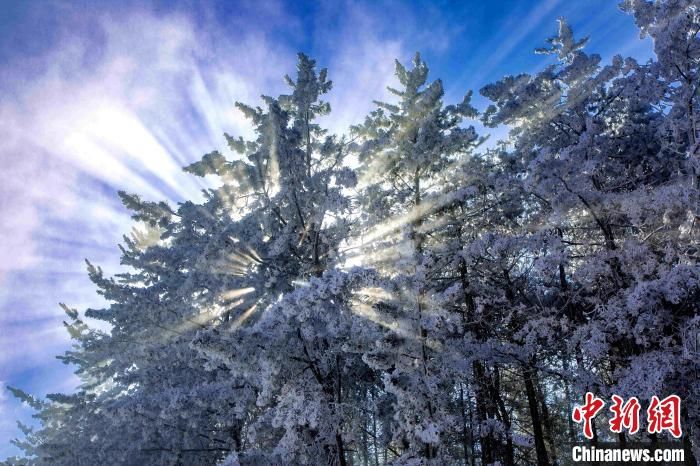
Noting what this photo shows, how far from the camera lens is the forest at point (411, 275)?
7844mm

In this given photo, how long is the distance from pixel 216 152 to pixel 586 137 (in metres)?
9.31

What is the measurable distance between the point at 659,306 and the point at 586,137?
421cm

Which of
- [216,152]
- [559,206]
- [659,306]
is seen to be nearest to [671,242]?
[659,306]

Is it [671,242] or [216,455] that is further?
[216,455]

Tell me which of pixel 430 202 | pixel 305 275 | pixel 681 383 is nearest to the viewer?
pixel 681 383

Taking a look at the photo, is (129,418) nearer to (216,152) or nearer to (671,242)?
(216,152)

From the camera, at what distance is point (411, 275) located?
7.96 m

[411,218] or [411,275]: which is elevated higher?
[411,218]

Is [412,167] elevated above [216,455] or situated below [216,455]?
above

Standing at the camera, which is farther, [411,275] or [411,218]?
[411,218]

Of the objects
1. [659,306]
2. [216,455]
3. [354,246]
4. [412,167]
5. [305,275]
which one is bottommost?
[216,455]

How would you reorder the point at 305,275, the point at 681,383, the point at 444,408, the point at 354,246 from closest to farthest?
the point at 444,408 < the point at 681,383 < the point at 305,275 < the point at 354,246

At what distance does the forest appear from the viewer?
25.7ft

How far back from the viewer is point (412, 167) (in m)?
Answer: 13.9
